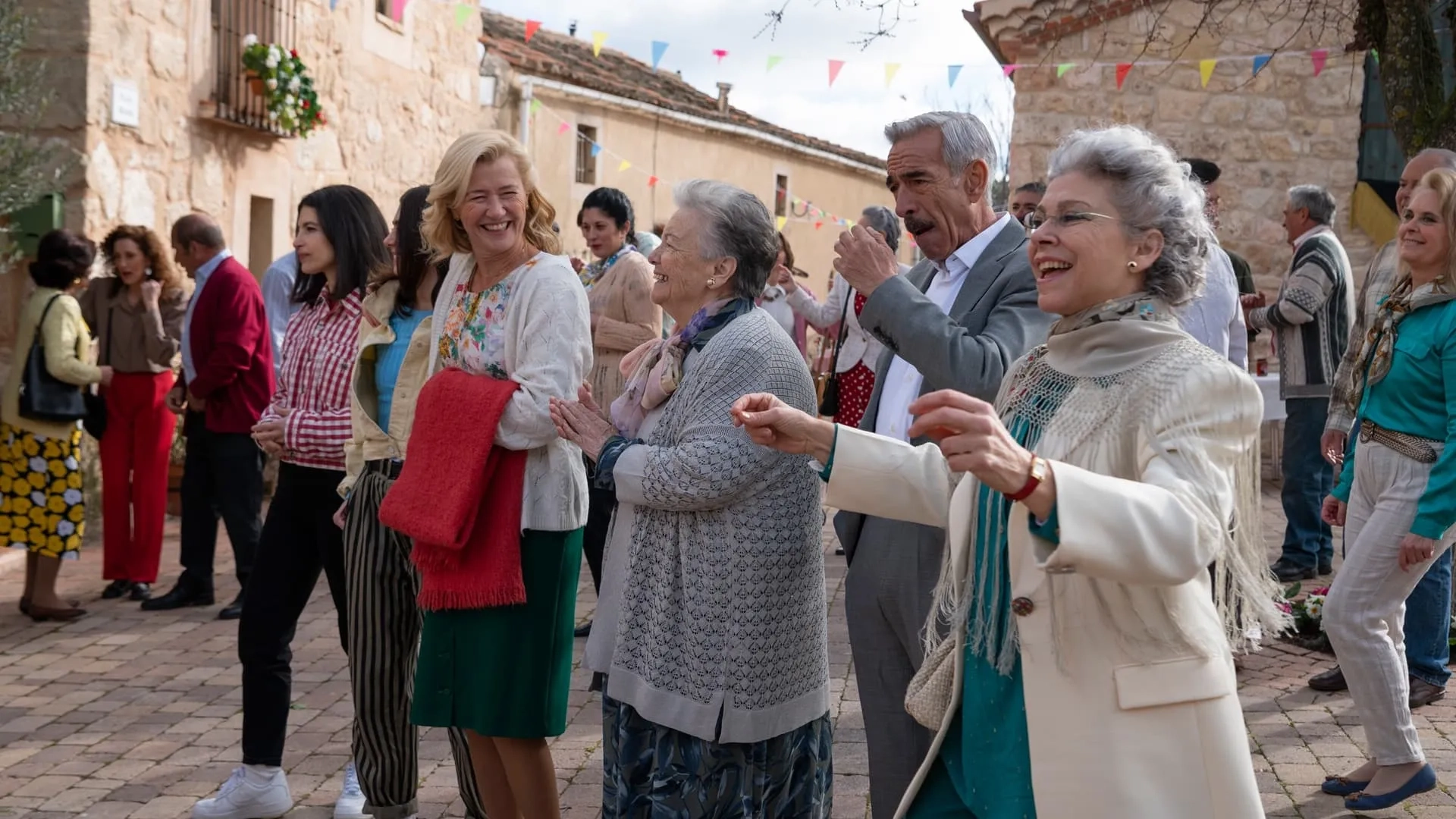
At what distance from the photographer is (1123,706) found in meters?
2.37

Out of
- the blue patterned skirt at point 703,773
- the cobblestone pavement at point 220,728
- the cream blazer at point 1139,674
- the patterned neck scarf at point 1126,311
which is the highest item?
the patterned neck scarf at point 1126,311

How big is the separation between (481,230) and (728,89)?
100ft

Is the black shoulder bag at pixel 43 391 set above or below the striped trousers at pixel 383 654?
above

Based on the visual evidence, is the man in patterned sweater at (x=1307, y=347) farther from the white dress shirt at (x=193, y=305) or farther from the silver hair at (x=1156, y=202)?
the silver hair at (x=1156, y=202)

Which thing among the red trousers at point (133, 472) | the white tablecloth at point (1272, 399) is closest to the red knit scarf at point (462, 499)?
the red trousers at point (133, 472)

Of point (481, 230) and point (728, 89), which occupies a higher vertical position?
point (728, 89)

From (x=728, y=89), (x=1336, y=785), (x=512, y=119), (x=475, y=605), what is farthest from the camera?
(x=728, y=89)

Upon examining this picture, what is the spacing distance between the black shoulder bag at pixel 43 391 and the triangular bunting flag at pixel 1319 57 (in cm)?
1150

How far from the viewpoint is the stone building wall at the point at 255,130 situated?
10758mm

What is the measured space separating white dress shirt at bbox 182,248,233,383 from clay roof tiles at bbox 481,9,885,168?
1549 centimetres

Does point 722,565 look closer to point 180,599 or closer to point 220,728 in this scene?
point 220,728

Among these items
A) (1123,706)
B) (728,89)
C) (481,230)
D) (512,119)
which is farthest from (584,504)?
(728,89)

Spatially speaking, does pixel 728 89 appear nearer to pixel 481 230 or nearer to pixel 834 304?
pixel 834 304

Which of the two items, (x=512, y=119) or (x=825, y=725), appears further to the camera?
(x=512, y=119)
